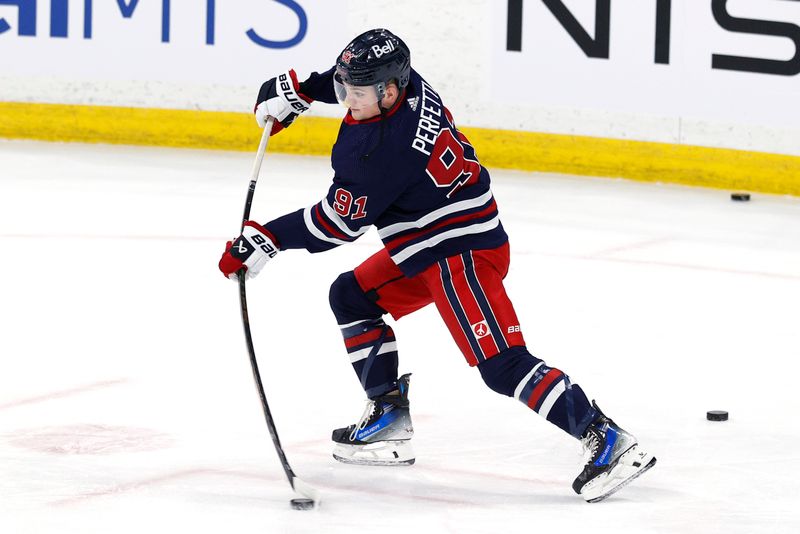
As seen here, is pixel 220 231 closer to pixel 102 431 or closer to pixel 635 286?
pixel 635 286

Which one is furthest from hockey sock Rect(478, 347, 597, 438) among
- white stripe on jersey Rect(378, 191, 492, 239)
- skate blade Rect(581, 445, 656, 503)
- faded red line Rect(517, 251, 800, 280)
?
faded red line Rect(517, 251, 800, 280)

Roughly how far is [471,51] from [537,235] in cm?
156

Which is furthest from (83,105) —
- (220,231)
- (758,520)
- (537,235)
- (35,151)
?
(758,520)

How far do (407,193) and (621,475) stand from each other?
734mm

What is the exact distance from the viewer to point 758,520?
3.12 metres

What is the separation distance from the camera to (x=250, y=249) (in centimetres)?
320

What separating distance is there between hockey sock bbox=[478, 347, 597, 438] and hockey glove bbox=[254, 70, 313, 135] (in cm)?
77

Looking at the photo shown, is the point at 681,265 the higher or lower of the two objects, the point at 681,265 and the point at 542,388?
the lower

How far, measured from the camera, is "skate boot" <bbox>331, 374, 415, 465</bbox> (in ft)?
11.5

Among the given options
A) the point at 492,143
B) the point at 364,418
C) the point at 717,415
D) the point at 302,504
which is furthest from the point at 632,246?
the point at 302,504

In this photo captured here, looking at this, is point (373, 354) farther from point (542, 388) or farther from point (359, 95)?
point (359, 95)

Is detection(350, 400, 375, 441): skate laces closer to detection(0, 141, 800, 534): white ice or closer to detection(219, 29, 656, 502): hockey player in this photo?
detection(0, 141, 800, 534): white ice

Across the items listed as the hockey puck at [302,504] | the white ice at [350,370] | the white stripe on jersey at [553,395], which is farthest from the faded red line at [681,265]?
the hockey puck at [302,504]

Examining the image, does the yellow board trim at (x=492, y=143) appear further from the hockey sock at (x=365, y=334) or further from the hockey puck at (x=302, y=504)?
the hockey puck at (x=302, y=504)
